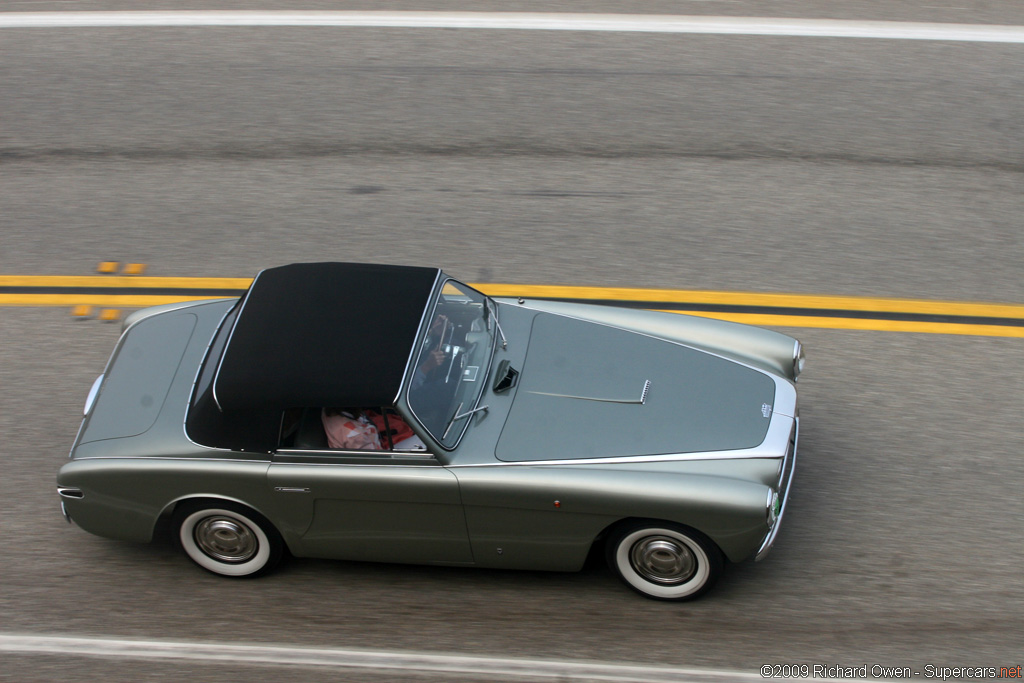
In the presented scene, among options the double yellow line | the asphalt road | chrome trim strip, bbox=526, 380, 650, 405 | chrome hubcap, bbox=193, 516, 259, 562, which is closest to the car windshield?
chrome trim strip, bbox=526, 380, 650, 405

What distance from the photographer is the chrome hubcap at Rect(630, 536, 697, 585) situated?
4820 millimetres

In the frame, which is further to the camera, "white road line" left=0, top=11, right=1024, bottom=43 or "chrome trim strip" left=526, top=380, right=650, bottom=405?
"white road line" left=0, top=11, right=1024, bottom=43

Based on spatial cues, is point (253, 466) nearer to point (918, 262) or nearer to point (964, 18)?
point (918, 262)

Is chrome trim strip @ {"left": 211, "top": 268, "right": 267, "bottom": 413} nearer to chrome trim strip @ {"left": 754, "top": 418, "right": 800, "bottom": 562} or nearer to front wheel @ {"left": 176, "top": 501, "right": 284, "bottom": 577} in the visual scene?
front wheel @ {"left": 176, "top": 501, "right": 284, "bottom": 577}

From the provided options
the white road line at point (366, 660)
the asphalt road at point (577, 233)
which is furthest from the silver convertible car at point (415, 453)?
the white road line at point (366, 660)

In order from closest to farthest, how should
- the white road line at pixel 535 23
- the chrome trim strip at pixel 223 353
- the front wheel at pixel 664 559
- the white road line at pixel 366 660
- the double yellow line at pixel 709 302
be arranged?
the white road line at pixel 366 660 < the front wheel at pixel 664 559 < the chrome trim strip at pixel 223 353 < the double yellow line at pixel 709 302 < the white road line at pixel 535 23

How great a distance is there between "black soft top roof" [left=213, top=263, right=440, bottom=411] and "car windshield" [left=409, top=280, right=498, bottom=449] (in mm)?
117

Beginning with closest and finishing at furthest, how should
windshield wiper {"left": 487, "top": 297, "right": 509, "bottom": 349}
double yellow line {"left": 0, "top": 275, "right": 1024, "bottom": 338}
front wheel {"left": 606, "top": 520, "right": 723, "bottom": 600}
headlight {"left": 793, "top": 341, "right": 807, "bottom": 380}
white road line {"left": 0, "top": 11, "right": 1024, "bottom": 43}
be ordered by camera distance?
front wheel {"left": 606, "top": 520, "right": 723, "bottom": 600}, windshield wiper {"left": 487, "top": 297, "right": 509, "bottom": 349}, headlight {"left": 793, "top": 341, "right": 807, "bottom": 380}, double yellow line {"left": 0, "top": 275, "right": 1024, "bottom": 338}, white road line {"left": 0, "top": 11, "right": 1024, "bottom": 43}

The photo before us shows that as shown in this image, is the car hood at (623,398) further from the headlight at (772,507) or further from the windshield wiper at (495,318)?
the headlight at (772,507)

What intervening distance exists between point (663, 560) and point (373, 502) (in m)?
1.42

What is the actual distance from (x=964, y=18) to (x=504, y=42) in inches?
190

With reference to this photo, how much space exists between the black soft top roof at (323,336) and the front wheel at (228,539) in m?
0.56

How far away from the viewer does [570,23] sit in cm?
1033

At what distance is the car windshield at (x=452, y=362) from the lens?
4.89 m
